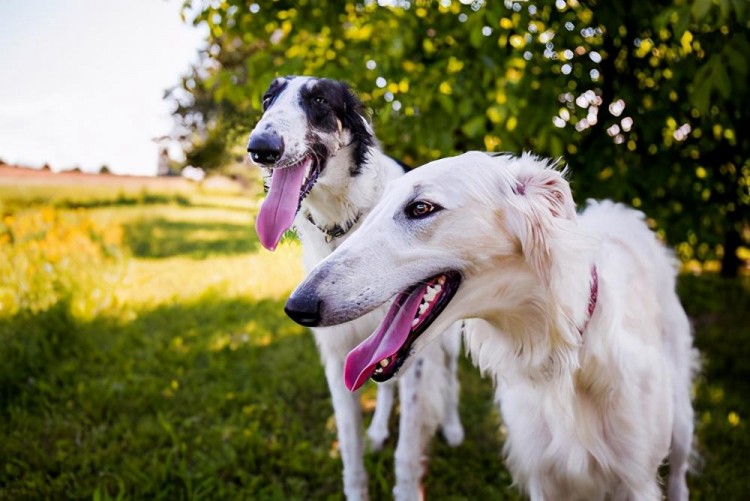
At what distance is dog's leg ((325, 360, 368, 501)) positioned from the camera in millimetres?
2758

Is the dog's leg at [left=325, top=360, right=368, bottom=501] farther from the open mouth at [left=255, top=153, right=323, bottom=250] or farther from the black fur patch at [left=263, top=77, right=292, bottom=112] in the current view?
the black fur patch at [left=263, top=77, right=292, bottom=112]

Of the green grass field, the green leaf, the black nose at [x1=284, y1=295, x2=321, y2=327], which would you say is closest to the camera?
the black nose at [x1=284, y1=295, x2=321, y2=327]

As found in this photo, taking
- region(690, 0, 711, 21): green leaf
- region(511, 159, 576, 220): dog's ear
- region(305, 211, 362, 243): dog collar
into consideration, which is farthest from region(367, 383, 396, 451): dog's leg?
region(690, 0, 711, 21): green leaf

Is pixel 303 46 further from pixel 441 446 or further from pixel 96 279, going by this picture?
pixel 96 279

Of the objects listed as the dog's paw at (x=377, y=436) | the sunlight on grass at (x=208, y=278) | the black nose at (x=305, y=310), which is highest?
the black nose at (x=305, y=310)

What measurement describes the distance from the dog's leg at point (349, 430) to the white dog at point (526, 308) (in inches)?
33.8

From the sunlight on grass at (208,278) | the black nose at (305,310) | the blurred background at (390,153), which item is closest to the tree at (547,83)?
the blurred background at (390,153)

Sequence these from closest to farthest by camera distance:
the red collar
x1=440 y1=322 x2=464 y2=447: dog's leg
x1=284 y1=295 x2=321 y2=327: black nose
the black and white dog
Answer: x1=284 y1=295 x2=321 y2=327: black nose
the red collar
the black and white dog
x1=440 y1=322 x2=464 y2=447: dog's leg

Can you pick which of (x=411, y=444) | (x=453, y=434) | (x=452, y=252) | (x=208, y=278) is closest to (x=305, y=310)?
(x=452, y=252)

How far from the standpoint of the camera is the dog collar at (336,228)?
2.56m

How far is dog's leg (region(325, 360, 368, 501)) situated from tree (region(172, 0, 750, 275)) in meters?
1.37

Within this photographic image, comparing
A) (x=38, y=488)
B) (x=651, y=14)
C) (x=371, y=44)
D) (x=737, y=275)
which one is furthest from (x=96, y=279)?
(x=737, y=275)

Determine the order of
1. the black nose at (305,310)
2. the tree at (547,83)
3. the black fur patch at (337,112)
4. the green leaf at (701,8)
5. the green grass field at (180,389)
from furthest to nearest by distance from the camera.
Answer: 1. the green grass field at (180,389)
2. the tree at (547,83)
3. the black fur patch at (337,112)
4. the green leaf at (701,8)
5. the black nose at (305,310)

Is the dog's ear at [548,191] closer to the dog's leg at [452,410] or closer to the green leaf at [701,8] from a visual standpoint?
the green leaf at [701,8]
